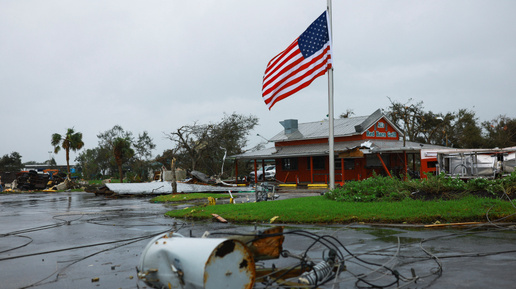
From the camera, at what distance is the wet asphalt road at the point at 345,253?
6.46 metres

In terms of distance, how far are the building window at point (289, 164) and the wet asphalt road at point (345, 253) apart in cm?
2919

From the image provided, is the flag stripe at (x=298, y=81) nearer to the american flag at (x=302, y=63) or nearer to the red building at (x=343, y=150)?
the american flag at (x=302, y=63)

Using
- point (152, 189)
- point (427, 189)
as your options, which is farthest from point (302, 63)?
point (152, 189)

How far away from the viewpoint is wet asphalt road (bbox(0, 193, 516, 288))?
6461 mm

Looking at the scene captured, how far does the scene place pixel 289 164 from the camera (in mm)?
43000

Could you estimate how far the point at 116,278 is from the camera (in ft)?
23.1

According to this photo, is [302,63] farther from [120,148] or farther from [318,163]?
[120,148]

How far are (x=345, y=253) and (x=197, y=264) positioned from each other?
14.8 ft

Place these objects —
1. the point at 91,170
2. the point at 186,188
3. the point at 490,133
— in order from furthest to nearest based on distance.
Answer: the point at 91,170 → the point at 490,133 → the point at 186,188

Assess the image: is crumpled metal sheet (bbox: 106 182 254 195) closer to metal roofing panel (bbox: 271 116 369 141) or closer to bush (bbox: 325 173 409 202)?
metal roofing panel (bbox: 271 116 369 141)

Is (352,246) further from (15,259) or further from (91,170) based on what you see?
(91,170)

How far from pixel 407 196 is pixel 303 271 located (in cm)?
1027

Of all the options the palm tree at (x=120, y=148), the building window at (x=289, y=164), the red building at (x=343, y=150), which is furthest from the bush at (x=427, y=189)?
the palm tree at (x=120, y=148)

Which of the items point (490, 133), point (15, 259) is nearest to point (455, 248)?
point (15, 259)
